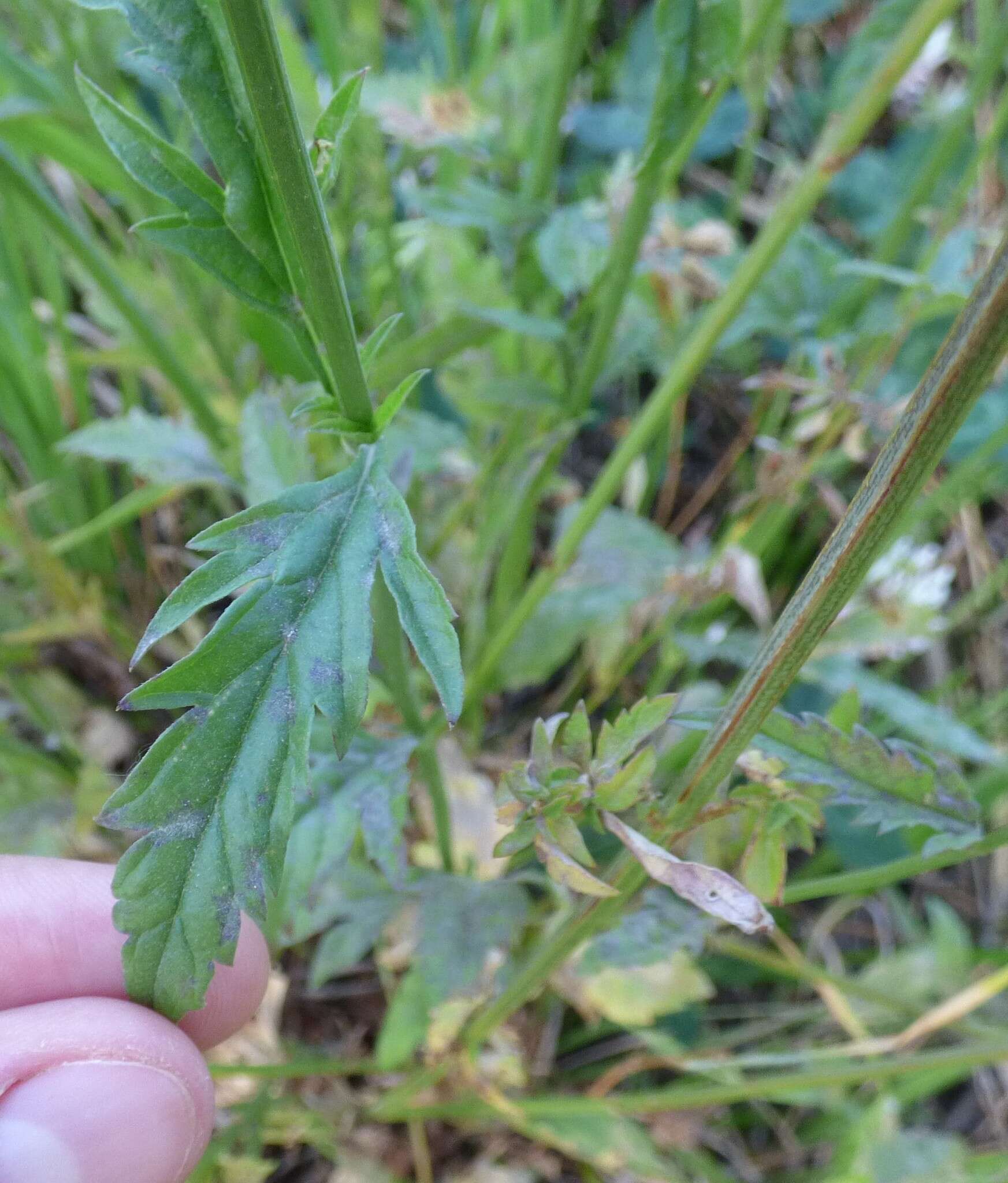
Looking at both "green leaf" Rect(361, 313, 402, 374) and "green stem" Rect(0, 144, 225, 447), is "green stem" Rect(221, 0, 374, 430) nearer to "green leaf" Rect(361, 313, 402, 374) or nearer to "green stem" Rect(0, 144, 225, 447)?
"green leaf" Rect(361, 313, 402, 374)

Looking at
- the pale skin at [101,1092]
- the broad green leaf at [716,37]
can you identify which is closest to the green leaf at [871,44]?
the broad green leaf at [716,37]

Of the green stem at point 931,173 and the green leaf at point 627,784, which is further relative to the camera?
the green stem at point 931,173

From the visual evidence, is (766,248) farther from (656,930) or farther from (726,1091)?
(726,1091)

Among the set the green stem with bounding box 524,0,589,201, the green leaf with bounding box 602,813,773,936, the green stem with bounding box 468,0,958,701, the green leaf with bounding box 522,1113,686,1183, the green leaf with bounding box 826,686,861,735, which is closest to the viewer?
the green leaf with bounding box 602,813,773,936

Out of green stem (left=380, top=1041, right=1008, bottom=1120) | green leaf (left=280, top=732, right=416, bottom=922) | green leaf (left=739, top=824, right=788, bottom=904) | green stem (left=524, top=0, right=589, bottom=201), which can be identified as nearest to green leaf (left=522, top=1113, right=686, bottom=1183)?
green stem (left=380, top=1041, right=1008, bottom=1120)

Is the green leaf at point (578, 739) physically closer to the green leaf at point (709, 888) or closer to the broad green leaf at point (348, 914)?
the green leaf at point (709, 888)

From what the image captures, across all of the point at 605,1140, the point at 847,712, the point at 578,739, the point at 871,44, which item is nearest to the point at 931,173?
the point at 871,44

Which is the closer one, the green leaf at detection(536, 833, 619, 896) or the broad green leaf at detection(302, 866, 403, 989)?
the green leaf at detection(536, 833, 619, 896)
